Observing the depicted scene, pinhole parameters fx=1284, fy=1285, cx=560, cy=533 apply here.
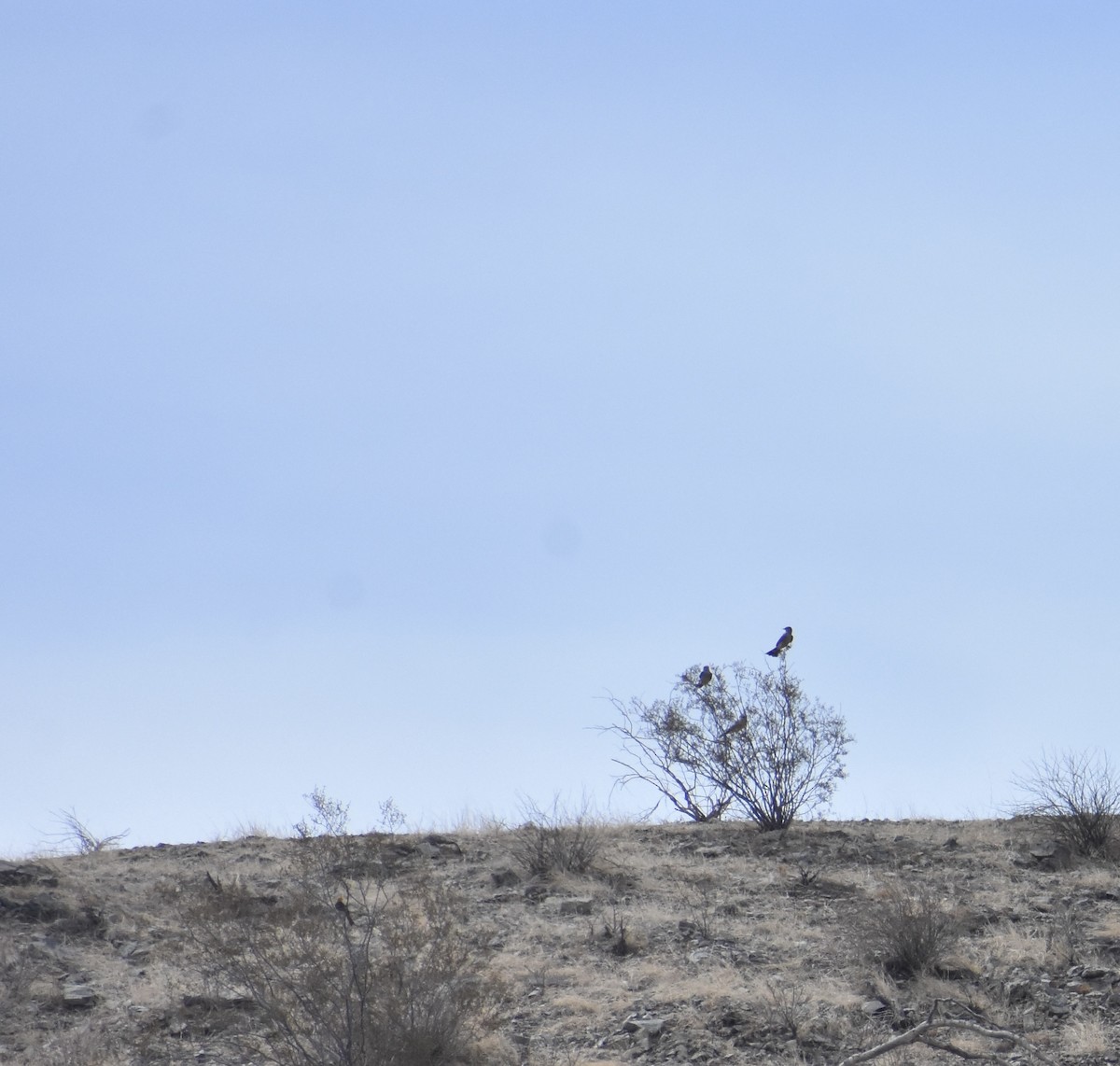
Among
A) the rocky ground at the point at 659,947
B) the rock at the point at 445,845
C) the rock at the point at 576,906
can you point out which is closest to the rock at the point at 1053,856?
the rocky ground at the point at 659,947

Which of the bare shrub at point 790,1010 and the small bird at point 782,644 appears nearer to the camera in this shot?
the bare shrub at point 790,1010

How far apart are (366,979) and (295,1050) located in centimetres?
84

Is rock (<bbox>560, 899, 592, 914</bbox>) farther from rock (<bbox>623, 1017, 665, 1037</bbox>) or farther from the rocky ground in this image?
rock (<bbox>623, 1017, 665, 1037</bbox>)

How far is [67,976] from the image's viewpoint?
1270cm

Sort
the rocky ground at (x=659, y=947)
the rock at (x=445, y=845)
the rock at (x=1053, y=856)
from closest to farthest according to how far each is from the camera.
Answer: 1. the rocky ground at (x=659, y=947)
2. the rock at (x=1053, y=856)
3. the rock at (x=445, y=845)

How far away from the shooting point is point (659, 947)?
13.2 m

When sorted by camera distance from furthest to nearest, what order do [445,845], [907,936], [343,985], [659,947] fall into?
[445,845] → [659,947] → [907,936] → [343,985]

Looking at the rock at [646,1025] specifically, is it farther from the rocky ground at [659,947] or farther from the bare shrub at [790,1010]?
the bare shrub at [790,1010]

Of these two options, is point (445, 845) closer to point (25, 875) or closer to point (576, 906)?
point (576, 906)

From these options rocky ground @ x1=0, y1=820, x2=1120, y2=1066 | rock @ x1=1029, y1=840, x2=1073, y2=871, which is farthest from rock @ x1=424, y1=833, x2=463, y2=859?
rock @ x1=1029, y1=840, x2=1073, y2=871

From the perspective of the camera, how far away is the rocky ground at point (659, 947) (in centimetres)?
1044

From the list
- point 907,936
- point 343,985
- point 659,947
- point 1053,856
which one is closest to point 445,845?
point 659,947

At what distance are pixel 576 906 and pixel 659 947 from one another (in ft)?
6.15

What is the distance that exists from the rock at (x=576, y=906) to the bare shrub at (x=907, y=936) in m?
3.51
